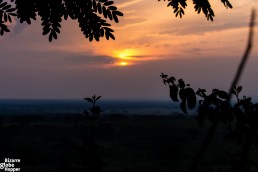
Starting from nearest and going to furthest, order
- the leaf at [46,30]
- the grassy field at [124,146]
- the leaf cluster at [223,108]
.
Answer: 1. the leaf cluster at [223,108]
2. the leaf at [46,30]
3. the grassy field at [124,146]

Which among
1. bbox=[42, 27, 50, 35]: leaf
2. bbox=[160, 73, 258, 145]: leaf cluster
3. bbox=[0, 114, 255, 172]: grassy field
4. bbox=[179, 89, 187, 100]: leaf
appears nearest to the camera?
bbox=[160, 73, 258, 145]: leaf cluster

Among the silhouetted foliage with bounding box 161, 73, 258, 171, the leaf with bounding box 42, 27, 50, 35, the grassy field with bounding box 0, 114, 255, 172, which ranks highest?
the leaf with bounding box 42, 27, 50, 35

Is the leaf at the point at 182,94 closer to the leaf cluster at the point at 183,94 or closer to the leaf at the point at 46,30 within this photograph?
the leaf cluster at the point at 183,94

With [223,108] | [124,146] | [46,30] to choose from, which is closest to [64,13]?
[46,30]

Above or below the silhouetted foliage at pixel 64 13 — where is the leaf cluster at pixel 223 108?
below

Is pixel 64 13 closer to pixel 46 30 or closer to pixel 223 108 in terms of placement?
pixel 46 30

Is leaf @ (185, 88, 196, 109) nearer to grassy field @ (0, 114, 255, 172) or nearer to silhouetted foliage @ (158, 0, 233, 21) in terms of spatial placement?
silhouetted foliage @ (158, 0, 233, 21)

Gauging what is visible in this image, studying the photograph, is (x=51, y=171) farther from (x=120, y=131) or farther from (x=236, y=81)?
(x=236, y=81)

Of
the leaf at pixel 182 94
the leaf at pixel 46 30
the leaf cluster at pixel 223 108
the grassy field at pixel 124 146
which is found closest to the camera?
the leaf cluster at pixel 223 108

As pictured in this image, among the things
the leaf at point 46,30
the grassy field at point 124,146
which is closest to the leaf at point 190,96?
the leaf at point 46,30

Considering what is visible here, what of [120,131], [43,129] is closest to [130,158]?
[120,131]

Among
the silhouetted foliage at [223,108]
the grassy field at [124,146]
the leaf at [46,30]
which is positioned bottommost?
the grassy field at [124,146]

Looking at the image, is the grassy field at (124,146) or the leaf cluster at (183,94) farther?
the grassy field at (124,146)

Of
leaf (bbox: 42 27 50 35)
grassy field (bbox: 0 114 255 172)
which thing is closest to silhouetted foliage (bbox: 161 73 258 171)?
leaf (bbox: 42 27 50 35)
